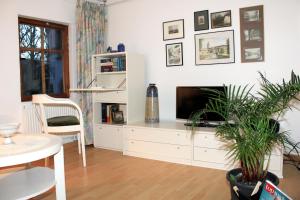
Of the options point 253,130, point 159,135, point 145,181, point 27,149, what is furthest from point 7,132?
point 159,135

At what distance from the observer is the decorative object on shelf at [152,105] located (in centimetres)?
396

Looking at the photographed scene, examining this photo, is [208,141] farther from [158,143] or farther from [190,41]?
[190,41]

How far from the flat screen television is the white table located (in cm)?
201

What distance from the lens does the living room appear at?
3330mm

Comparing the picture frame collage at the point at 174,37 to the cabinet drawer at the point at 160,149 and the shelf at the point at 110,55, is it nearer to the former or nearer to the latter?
the shelf at the point at 110,55

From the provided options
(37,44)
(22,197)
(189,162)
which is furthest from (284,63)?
(37,44)

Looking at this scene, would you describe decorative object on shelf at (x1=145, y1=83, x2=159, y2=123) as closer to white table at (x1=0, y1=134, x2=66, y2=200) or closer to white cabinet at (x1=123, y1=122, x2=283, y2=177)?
white cabinet at (x1=123, y1=122, x2=283, y2=177)

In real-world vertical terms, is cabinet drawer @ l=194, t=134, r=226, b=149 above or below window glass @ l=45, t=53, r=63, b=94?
below

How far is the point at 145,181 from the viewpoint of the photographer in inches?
111

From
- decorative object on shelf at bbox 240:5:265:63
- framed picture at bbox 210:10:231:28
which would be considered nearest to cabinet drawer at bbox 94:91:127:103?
framed picture at bbox 210:10:231:28

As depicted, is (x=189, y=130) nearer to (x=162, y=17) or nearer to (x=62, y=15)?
(x=162, y=17)

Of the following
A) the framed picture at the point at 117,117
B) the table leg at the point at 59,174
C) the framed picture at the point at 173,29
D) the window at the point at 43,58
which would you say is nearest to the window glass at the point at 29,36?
the window at the point at 43,58

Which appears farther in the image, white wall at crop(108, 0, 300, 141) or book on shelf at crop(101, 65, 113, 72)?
book on shelf at crop(101, 65, 113, 72)

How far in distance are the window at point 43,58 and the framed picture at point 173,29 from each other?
1626 mm
